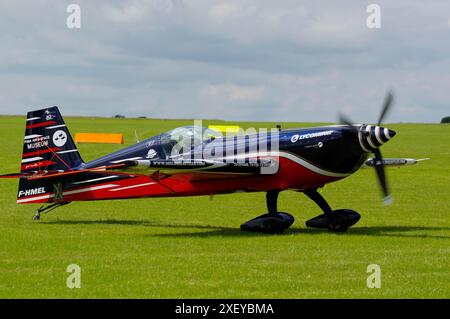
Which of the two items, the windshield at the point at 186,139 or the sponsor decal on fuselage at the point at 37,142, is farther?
the sponsor decal on fuselage at the point at 37,142

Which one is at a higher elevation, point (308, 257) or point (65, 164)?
point (65, 164)

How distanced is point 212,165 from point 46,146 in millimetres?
5114

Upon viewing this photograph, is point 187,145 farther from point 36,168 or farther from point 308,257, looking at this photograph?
→ point 308,257

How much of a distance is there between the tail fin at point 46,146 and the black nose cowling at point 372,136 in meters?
7.27

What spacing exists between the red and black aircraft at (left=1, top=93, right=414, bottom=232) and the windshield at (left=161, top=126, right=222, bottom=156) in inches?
0.9

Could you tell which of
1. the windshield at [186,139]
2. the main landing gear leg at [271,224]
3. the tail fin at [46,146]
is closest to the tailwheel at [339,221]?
the main landing gear leg at [271,224]

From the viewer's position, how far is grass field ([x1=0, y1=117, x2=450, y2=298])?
1084 cm

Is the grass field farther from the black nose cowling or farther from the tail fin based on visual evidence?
the black nose cowling

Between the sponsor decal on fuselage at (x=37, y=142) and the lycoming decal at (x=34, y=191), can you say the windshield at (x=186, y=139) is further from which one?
the lycoming decal at (x=34, y=191)

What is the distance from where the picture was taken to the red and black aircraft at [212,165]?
1630cm
